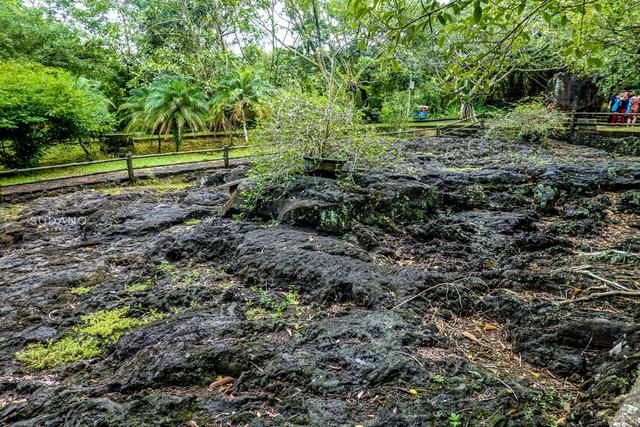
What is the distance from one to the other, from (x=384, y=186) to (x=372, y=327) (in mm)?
3722

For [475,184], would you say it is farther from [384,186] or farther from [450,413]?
[450,413]

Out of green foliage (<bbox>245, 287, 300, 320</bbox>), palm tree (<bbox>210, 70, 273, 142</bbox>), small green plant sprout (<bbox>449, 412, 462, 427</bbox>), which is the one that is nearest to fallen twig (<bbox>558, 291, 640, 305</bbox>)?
small green plant sprout (<bbox>449, 412, 462, 427</bbox>)

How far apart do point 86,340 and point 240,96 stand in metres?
13.6

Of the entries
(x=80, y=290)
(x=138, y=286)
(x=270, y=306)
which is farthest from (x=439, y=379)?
(x=80, y=290)

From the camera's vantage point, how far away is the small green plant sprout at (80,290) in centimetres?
469

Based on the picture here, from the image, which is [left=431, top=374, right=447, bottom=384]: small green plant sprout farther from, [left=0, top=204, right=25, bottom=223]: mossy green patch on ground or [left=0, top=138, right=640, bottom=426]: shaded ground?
[left=0, top=204, right=25, bottom=223]: mossy green patch on ground

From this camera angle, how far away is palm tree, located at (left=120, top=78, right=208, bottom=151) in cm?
1473

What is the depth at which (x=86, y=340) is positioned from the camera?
146 inches

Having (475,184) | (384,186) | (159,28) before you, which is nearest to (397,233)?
(384,186)

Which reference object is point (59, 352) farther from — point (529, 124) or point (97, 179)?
point (529, 124)

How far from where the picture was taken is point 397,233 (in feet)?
20.4

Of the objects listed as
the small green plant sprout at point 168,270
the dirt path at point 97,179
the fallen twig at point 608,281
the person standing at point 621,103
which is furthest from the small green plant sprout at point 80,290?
the person standing at point 621,103

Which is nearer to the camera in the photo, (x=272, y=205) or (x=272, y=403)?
(x=272, y=403)

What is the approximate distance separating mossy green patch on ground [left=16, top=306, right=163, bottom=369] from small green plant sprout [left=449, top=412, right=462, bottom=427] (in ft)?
9.45
